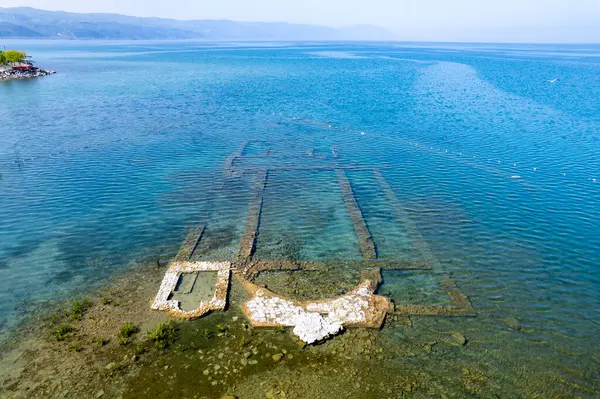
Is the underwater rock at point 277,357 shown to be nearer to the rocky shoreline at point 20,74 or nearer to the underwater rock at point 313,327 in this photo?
the underwater rock at point 313,327

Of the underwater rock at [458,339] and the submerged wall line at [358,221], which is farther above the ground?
the submerged wall line at [358,221]

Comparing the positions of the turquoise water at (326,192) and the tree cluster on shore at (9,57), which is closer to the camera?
the turquoise water at (326,192)

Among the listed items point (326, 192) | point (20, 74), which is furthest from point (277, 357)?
point (20, 74)

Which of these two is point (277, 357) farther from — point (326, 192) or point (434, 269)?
point (326, 192)

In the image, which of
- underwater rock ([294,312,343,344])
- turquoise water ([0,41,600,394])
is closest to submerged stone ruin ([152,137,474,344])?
underwater rock ([294,312,343,344])

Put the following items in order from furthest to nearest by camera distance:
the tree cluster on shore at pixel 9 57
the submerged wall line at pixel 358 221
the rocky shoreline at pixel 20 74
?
the tree cluster on shore at pixel 9 57 → the rocky shoreline at pixel 20 74 → the submerged wall line at pixel 358 221

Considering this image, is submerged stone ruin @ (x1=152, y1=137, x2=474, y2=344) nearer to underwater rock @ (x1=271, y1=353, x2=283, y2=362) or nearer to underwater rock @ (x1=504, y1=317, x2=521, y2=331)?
underwater rock @ (x1=271, y1=353, x2=283, y2=362)

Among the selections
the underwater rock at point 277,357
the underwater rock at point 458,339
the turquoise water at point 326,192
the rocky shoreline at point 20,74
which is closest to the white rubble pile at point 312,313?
the underwater rock at point 277,357

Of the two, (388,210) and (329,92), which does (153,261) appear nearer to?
(388,210)
